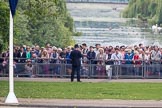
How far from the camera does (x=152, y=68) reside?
33125 mm

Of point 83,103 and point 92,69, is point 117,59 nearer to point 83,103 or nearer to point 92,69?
point 92,69

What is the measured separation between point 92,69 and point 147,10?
108 meters

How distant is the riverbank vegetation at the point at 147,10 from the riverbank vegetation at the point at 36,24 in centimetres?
6299

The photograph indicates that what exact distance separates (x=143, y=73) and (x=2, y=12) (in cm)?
855

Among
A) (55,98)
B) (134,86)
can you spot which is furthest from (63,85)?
(55,98)

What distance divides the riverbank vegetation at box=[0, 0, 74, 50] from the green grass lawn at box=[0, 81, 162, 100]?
10.3 feet

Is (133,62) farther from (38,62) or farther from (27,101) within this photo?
(27,101)

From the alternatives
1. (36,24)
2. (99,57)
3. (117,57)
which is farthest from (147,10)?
(99,57)

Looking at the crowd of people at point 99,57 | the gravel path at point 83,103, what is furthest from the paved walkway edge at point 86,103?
the crowd of people at point 99,57

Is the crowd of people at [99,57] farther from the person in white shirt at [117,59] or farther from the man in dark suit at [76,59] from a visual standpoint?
the man in dark suit at [76,59]

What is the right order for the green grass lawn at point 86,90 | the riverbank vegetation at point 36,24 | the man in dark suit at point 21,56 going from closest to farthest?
the green grass lawn at point 86,90, the riverbank vegetation at point 36,24, the man in dark suit at point 21,56

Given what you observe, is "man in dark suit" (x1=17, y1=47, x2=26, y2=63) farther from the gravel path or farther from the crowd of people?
the gravel path

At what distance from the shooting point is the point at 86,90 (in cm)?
2673

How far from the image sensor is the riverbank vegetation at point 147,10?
424ft
